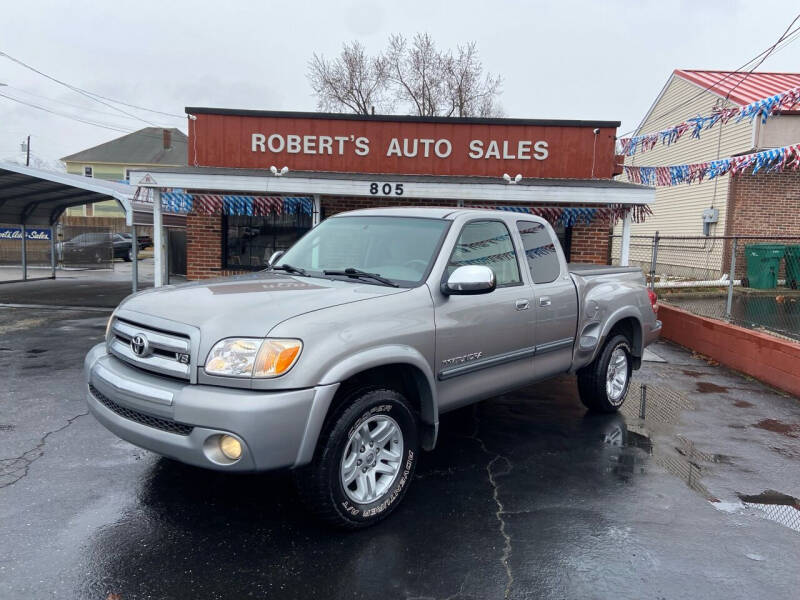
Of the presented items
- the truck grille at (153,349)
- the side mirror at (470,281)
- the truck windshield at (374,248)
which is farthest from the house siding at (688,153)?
the truck grille at (153,349)

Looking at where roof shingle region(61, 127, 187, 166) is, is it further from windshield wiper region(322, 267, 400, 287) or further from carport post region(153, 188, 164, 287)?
windshield wiper region(322, 267, 400, 287)

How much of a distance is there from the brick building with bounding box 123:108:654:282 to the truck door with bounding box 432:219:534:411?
6.56 metres

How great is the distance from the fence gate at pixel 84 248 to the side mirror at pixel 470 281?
23.9m

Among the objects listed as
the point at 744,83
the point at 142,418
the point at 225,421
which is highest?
the point at 744,83

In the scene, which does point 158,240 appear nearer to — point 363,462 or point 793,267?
point 363,462

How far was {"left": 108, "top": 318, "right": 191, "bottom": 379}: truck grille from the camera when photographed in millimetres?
3105

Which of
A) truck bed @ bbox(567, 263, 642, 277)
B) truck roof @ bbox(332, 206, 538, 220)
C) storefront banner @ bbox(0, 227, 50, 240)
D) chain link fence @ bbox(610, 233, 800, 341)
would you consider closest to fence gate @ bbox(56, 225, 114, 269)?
storefront banner @ bbox(0, 227, 50, 240)

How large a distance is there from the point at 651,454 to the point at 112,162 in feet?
203

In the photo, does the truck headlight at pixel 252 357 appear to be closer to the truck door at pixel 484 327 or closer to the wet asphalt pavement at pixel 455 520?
the wet asphalt pavement at pixel 455 520

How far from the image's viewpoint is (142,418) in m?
3.22

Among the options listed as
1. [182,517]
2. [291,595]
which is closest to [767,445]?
[291,595]

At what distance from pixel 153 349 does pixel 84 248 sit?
2416 cm

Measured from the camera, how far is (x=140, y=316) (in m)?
3.40

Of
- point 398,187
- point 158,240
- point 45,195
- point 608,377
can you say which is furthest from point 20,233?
point 608,377
